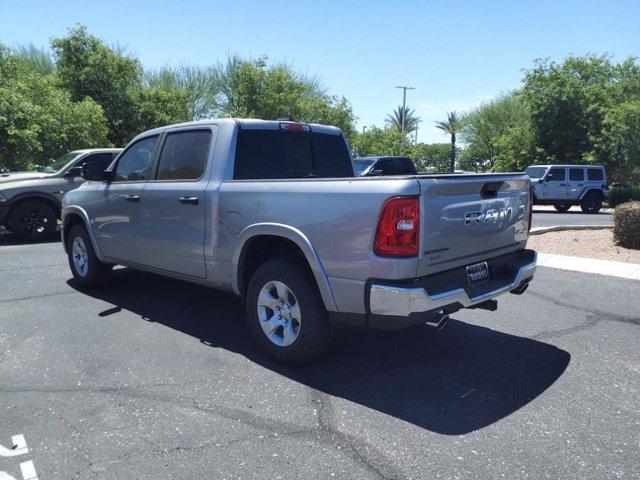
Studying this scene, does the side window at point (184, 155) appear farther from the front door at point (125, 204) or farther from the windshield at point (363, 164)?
the windshield at point (363, 164)

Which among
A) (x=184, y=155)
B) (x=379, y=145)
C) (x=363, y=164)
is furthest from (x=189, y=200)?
(x=379, y=145)

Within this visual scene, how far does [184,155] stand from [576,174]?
21003mm

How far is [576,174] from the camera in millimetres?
→ 22266

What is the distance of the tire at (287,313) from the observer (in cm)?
400

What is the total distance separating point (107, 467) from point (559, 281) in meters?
6.63

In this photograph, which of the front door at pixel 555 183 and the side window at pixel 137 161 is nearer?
the side window at pixel 137 161

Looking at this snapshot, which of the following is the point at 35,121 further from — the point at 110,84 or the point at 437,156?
the point at 437,156

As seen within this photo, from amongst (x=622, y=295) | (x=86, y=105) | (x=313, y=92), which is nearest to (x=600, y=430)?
(x=622, y=295)

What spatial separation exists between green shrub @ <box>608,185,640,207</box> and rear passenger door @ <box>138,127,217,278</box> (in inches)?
953

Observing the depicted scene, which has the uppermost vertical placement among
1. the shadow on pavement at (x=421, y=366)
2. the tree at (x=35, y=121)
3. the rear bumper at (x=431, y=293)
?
the tree at (x=35, y=121)

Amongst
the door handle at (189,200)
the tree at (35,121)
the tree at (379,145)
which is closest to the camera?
the door handle at (189,200)

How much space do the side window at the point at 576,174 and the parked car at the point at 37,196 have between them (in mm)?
18371

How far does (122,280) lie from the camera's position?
734 cm

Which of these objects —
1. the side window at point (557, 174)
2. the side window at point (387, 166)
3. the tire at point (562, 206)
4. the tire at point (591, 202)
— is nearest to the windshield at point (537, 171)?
the side window at point (557, 174)
